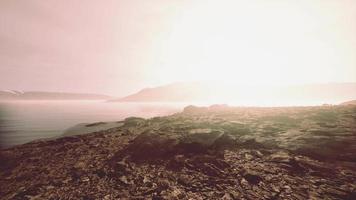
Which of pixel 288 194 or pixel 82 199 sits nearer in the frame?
pixel 288 194

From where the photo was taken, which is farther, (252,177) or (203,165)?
(203,165)

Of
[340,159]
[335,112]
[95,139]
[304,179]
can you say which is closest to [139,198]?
[304,179]

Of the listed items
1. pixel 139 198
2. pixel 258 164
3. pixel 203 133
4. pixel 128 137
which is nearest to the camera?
pixel 139 198

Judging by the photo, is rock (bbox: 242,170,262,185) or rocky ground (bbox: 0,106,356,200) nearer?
rocky ground (bbox: 0,106,356,200)

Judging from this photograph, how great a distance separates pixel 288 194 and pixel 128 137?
54.9 feet

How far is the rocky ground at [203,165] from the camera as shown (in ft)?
37.3

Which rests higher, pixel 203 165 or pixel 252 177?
pixel 203 165

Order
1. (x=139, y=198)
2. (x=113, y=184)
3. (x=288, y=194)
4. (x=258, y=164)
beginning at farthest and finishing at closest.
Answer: (x=258, y=164) → (x=113, y=184) → (x=139, y=198) → (x=288, y=194)

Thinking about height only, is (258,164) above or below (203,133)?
below

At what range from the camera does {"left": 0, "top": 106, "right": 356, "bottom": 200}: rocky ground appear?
11359mm

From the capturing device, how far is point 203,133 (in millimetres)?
19000

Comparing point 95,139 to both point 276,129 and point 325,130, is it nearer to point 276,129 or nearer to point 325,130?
point 276,129

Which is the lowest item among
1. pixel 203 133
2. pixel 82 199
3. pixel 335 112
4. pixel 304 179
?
pixel 82 199

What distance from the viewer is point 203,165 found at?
14.4 metres
